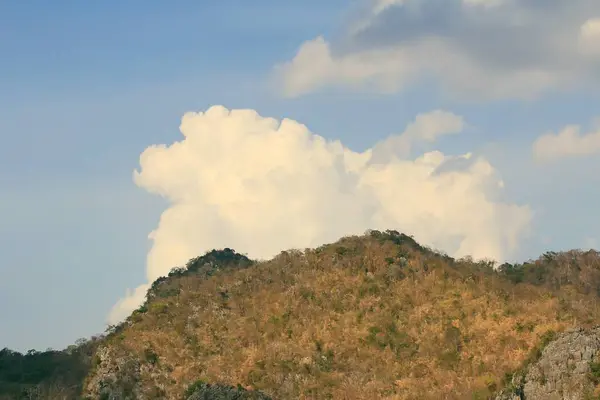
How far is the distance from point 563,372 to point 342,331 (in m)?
23.9

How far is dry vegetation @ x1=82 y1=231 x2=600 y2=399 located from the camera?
61938 mm

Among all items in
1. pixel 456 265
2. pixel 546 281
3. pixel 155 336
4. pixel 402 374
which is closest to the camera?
pixel 402 374

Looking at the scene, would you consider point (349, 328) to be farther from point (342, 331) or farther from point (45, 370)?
point (45, 370)

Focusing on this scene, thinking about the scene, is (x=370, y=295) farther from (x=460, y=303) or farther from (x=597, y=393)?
(x=597, y=393)

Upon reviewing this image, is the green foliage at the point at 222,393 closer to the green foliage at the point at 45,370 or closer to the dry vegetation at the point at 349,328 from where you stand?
the dry vegetation at the point at 349,328

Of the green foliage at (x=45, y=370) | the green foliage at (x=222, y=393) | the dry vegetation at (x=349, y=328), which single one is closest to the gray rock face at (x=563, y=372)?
the dry vegetation at (x=349, y=328)

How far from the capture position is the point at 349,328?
69.9m

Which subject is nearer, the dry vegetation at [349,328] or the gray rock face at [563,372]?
the gray rock face at [563,372]

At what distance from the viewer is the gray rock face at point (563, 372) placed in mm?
50094

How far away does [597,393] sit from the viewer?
48344 mm

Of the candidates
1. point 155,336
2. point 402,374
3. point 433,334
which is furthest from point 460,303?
point 155,336

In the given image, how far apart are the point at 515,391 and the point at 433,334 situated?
564 inches

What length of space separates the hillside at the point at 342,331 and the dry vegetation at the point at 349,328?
134 mm

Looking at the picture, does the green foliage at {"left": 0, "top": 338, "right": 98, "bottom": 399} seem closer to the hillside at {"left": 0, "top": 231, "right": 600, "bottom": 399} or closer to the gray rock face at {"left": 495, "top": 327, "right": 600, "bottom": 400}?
the hillside at {"left": 0, "top": 231, "right": 600, "bottom": 399}
